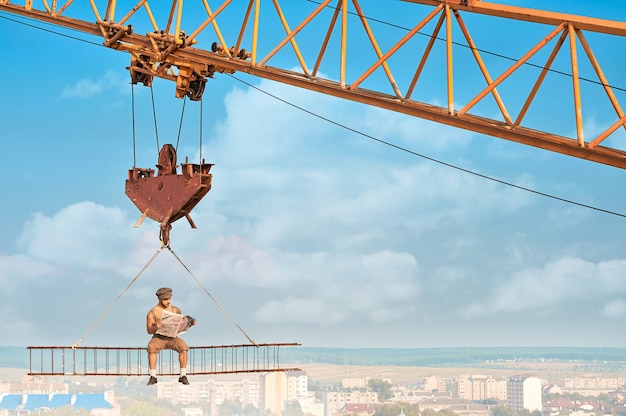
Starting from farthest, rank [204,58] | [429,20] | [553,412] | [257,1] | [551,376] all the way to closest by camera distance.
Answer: [551,376], [553,412], [204,58], [257,1], [429,20]

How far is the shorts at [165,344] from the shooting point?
1950 centimetres

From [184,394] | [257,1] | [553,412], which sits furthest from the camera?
[184,394]

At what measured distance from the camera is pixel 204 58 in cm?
2059

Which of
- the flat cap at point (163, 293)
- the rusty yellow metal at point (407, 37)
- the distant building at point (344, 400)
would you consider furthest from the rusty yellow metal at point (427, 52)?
the distant building at point (344, 400)

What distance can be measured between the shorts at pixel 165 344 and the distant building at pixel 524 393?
68940mm

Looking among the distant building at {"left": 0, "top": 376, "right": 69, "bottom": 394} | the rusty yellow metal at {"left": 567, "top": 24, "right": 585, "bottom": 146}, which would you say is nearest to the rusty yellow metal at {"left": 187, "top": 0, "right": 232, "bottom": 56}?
the rusty yellow metal at {"left": 567, "top": 24, "right": 585, "bottom": 146}

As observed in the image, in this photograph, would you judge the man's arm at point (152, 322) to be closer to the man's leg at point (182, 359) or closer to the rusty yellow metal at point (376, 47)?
the man's leg at point (182, 359)

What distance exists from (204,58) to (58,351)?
596 cm

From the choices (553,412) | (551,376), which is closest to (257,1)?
(553,412)

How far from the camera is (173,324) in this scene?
63.5 feet

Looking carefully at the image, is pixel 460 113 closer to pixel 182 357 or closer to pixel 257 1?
pixel 257 1

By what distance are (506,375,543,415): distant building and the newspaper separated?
227 ft

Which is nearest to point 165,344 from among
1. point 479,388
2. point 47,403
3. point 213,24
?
point 213,24

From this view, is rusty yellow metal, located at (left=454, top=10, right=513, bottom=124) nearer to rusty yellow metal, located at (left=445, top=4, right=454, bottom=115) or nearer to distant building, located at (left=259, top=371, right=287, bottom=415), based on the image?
rusty yellow metal, located at (left=445, top=4, right=454, bottom=115)
